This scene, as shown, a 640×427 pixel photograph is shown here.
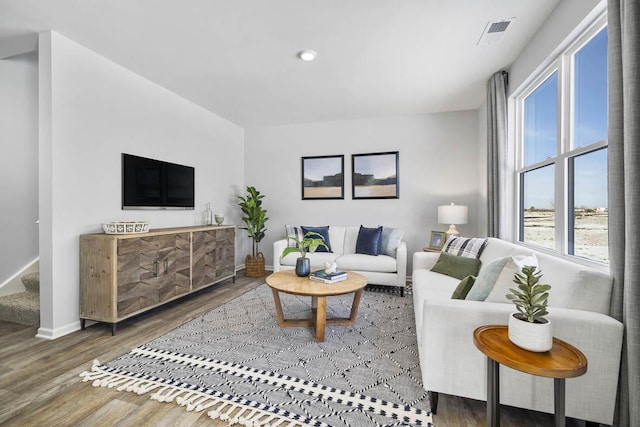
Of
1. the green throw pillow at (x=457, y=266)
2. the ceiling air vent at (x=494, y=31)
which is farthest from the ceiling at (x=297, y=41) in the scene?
the green throw pillow at (x=457, y=266)

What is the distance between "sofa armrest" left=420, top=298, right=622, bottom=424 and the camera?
1304mm

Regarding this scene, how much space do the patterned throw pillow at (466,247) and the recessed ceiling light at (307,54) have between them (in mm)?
2472

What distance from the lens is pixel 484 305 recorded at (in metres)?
1.50

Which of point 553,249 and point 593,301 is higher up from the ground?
point 553,249

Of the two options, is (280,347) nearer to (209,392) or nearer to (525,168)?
(209,392)

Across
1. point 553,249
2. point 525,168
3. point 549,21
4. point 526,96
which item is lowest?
point 553,249

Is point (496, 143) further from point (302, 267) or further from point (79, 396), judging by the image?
point (79, 396)

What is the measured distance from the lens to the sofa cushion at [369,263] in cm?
378

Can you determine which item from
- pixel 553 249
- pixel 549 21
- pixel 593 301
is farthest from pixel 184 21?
pixel 553 249

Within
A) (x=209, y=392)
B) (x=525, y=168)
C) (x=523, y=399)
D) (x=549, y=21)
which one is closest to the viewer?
(x=523, y=399)

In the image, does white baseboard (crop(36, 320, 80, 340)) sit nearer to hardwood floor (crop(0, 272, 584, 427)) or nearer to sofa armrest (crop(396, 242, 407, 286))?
hardwood floor (crop(0, 272, 584, 427))

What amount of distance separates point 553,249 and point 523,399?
1.50 meters

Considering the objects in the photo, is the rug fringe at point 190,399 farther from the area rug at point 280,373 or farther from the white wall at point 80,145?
the white wall at point 80,145

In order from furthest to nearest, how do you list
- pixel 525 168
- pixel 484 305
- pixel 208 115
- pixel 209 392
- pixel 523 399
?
pixel 208 115, pixel 525 168, pixel 209 392, pixel 484 305, pixel 523 399
